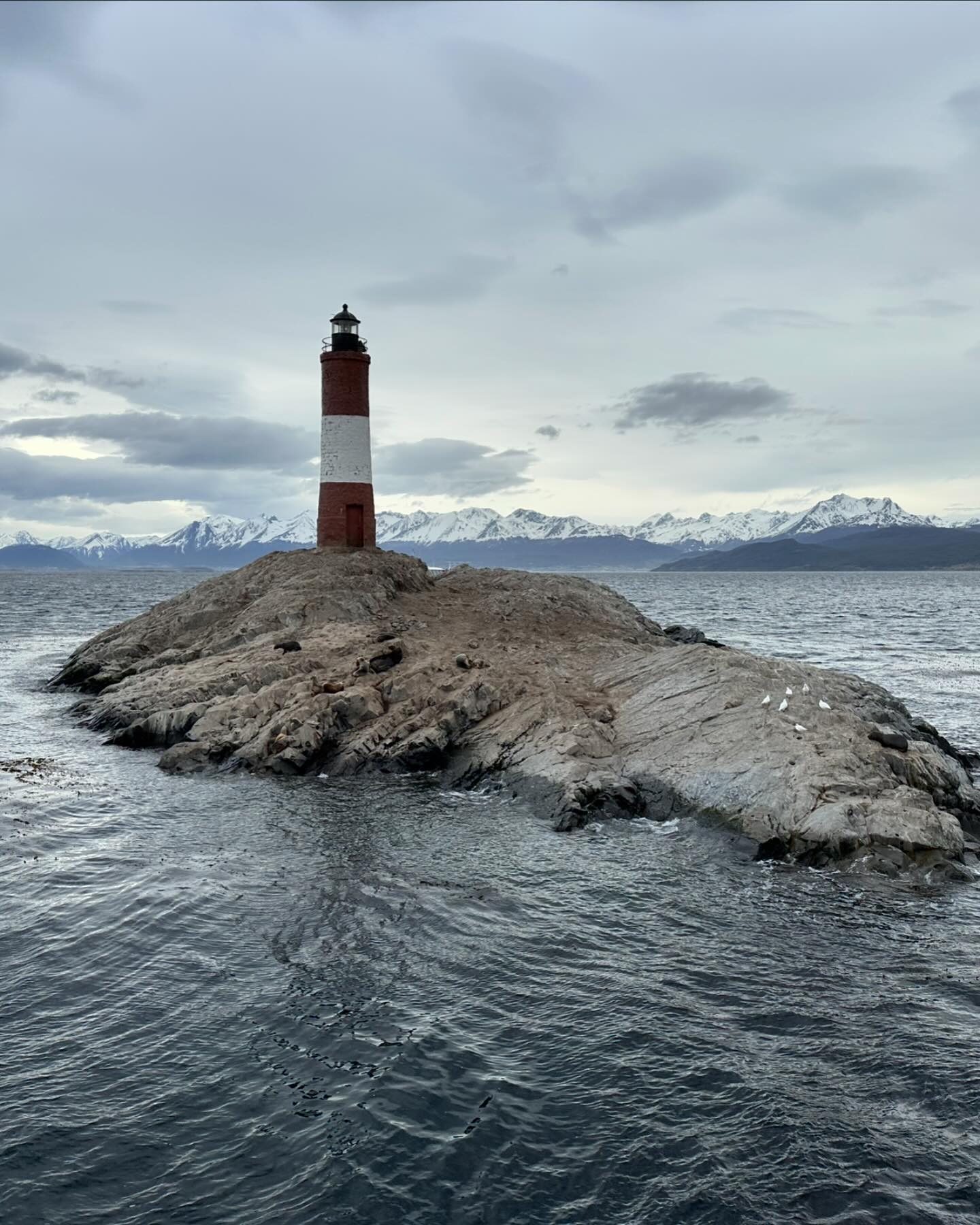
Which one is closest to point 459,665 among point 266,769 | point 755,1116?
point 266,769

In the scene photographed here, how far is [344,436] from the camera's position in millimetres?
47125

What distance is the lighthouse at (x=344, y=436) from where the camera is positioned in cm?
4700

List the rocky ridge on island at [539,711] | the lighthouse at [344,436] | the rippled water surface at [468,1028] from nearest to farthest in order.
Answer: the rippled water surface at [468,1028] < the rocky ridge on island at [539,711] < the lighthouse at [344,436]

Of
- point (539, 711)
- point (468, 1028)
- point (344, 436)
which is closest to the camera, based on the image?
point (468, 1028)

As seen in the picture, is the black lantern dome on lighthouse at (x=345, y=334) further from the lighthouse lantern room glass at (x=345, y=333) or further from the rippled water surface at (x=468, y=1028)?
the rippled water surface at (x=468, y=1028)

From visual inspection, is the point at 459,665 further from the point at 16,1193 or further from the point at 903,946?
the point at 16,1193

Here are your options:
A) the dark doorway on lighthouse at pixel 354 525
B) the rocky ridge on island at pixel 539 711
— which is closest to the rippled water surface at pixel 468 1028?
the rocky ridge on island at pixel 539 711

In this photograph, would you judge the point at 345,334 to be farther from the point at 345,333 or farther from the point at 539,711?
the point at 539,711

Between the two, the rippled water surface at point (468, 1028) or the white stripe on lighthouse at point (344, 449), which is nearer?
the rippled water surface at point (468, 1028)

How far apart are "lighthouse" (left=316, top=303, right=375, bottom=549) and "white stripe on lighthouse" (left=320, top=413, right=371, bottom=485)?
0.03 metres

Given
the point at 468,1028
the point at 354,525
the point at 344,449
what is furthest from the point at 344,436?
the point at 468,1028

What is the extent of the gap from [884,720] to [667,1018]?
59.2 ft

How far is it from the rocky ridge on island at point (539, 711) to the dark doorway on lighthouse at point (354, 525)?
3.90 metres

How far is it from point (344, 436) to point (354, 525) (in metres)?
4.44
